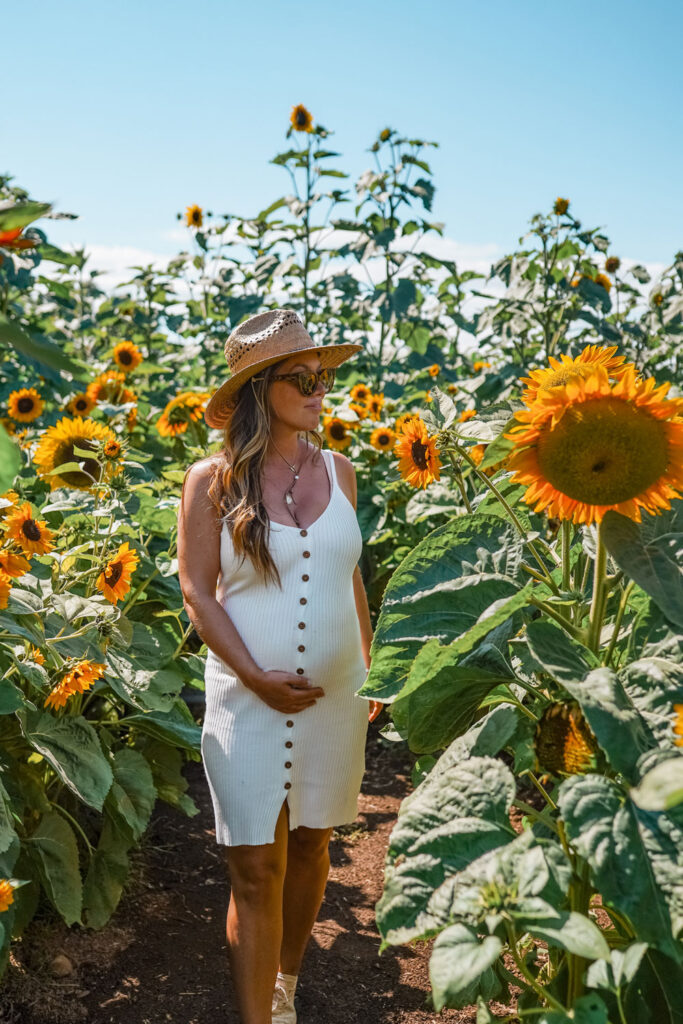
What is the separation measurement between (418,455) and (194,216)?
423cm

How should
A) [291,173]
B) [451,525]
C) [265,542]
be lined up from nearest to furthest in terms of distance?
[451,525] < [265,542] < [291,173]

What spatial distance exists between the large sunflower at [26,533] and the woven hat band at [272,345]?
0.63 metres

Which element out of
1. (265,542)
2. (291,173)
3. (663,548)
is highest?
(291,173)

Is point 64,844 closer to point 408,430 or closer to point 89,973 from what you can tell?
point 89,973

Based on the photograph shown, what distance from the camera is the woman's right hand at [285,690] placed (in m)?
2.15

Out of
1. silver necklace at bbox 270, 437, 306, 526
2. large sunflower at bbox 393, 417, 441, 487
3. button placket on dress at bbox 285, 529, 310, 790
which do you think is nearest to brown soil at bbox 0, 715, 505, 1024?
button placket on dress at bbox 285, 529, 310, 790

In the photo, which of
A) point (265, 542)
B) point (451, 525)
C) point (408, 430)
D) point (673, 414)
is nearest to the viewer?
point (673, 414)

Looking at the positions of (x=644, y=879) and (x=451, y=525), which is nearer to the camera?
(x=644, y=879)

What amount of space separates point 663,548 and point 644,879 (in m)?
0.41

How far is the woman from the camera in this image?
2174 millimetres

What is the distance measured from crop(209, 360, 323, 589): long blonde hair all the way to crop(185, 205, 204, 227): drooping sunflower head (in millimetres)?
3574

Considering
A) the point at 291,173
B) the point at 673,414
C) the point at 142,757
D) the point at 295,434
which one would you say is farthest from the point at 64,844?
the point at 291,173

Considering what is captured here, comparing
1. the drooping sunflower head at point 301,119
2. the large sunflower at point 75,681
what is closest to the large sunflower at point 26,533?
the large sunflower at point 75,681

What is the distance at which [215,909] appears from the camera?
295 centimetres
